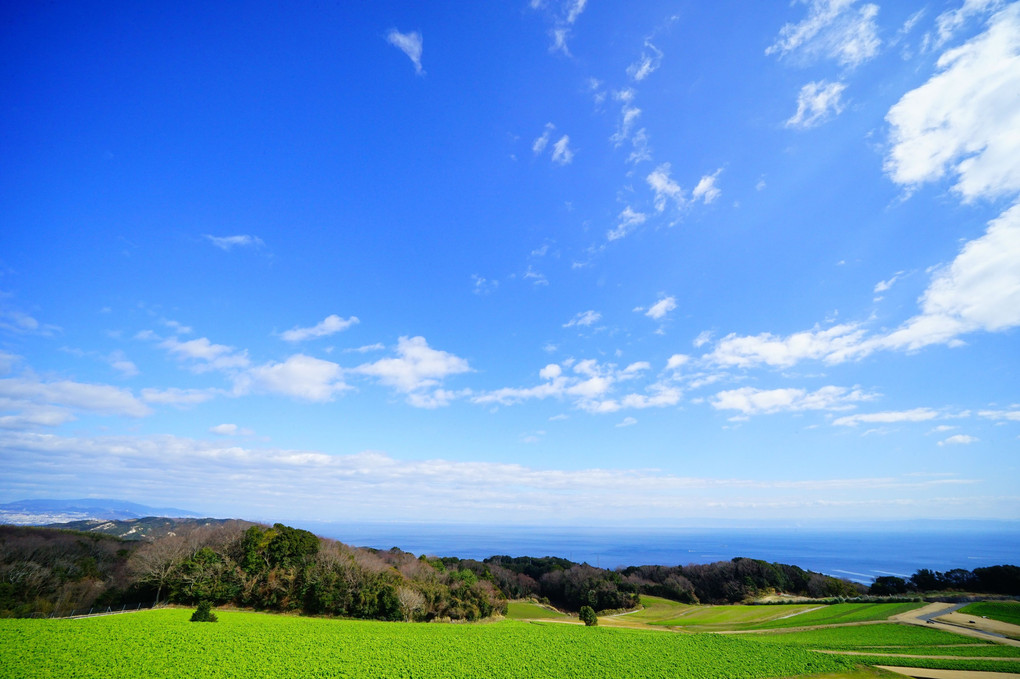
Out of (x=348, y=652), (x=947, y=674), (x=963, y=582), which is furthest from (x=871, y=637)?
(x=963, y=582)

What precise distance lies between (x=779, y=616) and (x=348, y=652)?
146 feet

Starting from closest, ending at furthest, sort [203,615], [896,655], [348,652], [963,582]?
[348,652]
[896,655]
[203,615]
[963,582]

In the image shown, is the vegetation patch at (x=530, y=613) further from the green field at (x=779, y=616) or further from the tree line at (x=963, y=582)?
the tree line at (x=963, y=582)

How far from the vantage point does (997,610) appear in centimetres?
3531

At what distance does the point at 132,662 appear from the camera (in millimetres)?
16938

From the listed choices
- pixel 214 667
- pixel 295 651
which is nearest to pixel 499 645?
pixel 295 651

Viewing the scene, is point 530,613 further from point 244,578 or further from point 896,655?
point 896,655

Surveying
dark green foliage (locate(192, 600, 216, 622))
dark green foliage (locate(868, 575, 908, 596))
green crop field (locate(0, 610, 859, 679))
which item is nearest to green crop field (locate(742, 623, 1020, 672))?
green crop field (locate(0, 610, 859, 679))

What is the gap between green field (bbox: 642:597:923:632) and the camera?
123ft

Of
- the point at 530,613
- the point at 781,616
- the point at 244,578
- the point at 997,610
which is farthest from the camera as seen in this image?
the point at 530,613

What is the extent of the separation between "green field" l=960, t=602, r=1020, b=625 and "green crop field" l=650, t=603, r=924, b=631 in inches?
160

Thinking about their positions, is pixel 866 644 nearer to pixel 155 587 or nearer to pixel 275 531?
pixel 275 531

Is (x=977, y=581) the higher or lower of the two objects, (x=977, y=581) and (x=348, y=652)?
the lower

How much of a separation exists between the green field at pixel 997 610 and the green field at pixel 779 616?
414 cm
